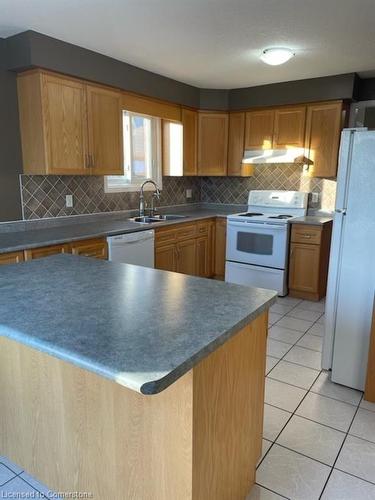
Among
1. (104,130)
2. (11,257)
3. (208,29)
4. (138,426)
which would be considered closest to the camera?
(138,426)

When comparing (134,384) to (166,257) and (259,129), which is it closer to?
(166,257)

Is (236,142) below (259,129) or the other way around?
below

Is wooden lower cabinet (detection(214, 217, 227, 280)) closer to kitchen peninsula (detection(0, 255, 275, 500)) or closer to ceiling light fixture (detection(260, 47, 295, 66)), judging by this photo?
ceiling light fixture (detection(260, 47, 295, 66))

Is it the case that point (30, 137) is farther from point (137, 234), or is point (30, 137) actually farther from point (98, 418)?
point (98, 418)

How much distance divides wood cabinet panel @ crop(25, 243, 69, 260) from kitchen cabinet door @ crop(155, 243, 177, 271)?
1130 millimetres

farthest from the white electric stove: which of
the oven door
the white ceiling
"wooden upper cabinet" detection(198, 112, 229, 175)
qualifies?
the white ceiling

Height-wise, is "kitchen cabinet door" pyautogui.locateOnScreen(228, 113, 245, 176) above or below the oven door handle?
above

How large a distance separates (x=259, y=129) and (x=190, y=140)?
0.87 metres

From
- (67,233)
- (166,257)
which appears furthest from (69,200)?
(166,257)

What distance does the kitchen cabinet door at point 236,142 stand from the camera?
4695 millimetres

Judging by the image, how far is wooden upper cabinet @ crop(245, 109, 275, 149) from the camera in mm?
4469

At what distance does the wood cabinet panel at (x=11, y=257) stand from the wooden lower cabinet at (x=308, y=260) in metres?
2.77

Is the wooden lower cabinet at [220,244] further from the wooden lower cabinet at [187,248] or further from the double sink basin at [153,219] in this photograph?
the double sink basin at [153,219]

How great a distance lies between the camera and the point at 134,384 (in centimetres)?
86
